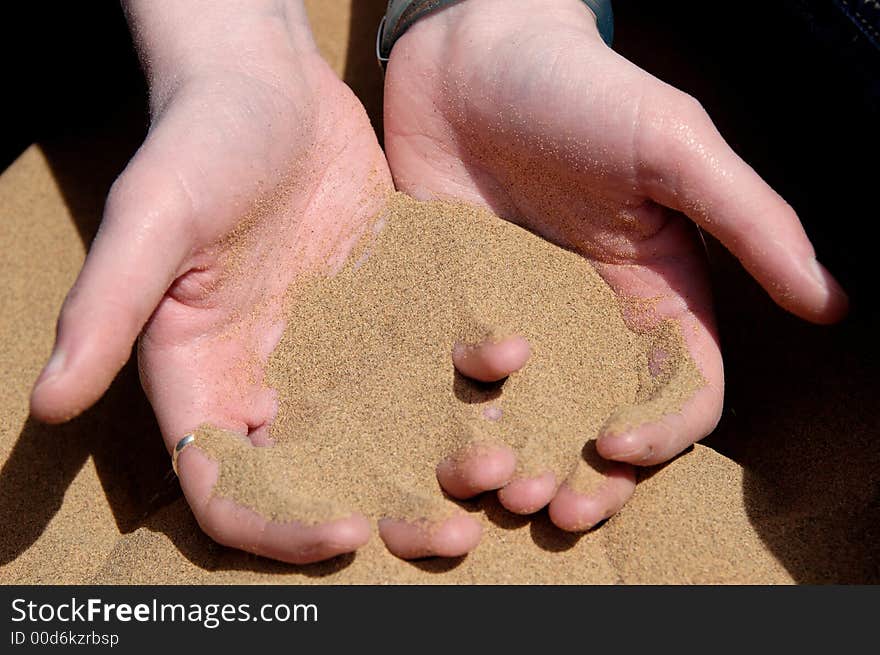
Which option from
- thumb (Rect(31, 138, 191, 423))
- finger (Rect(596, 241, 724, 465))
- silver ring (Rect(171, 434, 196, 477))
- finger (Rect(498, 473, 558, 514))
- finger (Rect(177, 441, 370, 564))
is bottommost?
silver ring (Rect(171, 434, 196, 477))

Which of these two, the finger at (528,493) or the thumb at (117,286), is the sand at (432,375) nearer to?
the finger at (528,493)

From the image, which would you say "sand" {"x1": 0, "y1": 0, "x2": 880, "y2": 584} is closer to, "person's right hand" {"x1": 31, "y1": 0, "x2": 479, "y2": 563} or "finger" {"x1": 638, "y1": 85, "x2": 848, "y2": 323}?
"person's right hand" {"x1": 31, "y1": 0, "x2": 479, "y2": 563}

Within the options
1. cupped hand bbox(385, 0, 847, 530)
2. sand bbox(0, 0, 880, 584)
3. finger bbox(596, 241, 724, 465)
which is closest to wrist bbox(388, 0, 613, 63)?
cupped hand bbox(385, 0, 847, 530)

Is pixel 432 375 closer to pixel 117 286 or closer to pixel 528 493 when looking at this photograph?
pixel 528 493

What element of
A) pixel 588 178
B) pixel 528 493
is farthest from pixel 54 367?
pixel 588 178

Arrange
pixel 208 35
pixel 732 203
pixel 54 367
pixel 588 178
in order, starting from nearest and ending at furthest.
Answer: pixel 54 367 → pixel 732 203 → pixel 588 178 → pixel 208 35

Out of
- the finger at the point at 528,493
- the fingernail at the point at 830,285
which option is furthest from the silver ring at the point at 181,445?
the fingernail at the point at 830,285

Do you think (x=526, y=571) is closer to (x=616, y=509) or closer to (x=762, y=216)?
(x=616, y=509)
